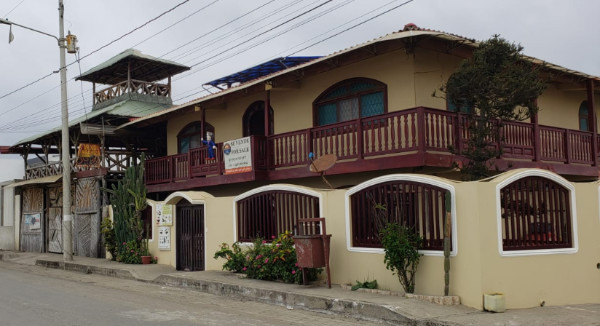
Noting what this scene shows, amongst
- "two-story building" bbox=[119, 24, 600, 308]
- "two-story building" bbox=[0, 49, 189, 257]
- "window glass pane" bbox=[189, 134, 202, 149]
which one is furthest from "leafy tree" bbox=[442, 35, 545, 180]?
"two-story building" bbox=[0, 49, 189, 257]

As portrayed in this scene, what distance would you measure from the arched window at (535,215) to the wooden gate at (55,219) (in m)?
19.3

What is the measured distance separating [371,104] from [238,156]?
4.39m

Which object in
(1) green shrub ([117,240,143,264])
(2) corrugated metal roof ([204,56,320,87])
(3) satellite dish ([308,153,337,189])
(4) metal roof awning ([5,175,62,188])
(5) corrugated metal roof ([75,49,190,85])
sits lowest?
(1) green shrub ([117,240,143,264])

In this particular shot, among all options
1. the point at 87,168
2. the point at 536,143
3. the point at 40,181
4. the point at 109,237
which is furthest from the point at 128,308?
Result: the point at 40,181

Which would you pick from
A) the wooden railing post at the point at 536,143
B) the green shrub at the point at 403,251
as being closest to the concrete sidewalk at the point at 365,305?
the green shrub at the point at 403,251

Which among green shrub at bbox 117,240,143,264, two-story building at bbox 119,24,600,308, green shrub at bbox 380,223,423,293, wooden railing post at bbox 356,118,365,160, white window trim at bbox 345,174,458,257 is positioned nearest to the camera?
white window trim at bbox 345,174,458,257

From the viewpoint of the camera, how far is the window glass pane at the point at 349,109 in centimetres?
1548

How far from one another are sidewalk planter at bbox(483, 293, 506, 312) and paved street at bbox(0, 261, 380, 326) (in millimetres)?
2008

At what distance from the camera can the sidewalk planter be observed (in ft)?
29.6

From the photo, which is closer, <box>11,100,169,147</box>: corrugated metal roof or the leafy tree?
the leafy tree

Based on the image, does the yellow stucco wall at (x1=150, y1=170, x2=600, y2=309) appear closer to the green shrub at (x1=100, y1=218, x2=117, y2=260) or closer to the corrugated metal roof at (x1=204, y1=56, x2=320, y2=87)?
the corrugated metal roof at (x1=204, y1=56, x2=320, y2=87)

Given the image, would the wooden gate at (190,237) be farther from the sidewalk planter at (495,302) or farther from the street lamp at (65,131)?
the sidewalk planter at (495,302)

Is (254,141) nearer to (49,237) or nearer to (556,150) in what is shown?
(556,150)

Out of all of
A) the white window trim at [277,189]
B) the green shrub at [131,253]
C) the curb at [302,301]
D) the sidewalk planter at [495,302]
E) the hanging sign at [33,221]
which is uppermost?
the white window trim at [277,189]
